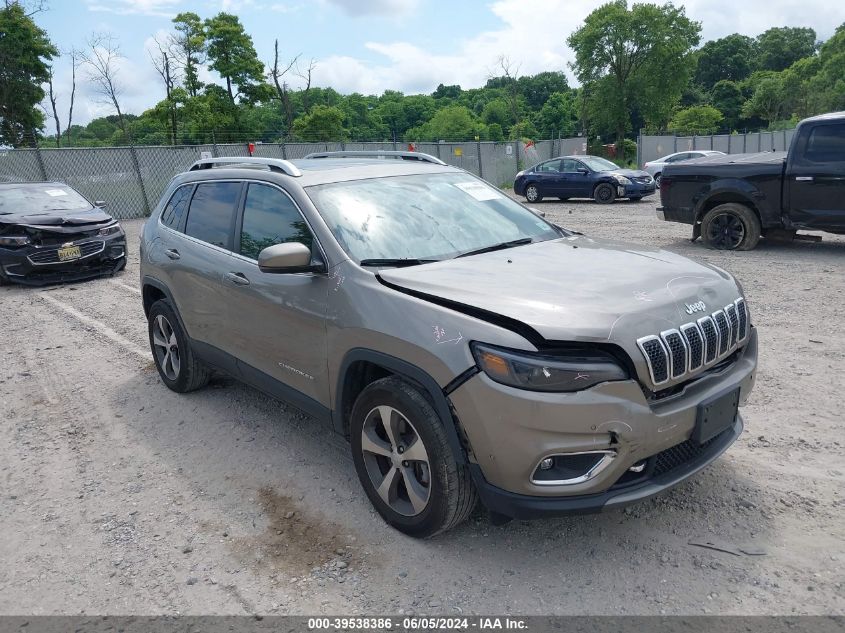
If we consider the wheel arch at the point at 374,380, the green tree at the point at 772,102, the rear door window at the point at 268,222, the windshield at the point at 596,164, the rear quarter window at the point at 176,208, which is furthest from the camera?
the green tree at the point at 772,102

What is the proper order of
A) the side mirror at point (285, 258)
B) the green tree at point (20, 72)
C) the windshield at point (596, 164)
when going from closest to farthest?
the side mirror at point (285, 258) < the windshield at point (596, 164) < the green tree at point (20, 72)

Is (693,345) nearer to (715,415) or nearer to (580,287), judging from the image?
(715,415)

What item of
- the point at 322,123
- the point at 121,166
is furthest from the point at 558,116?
the point at 121,166

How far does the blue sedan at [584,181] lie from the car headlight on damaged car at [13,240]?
47.5 ft

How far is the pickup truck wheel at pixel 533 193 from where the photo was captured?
66.6ft

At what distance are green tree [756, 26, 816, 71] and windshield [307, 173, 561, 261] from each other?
121366 mm

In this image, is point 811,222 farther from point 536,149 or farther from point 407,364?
point 536,149

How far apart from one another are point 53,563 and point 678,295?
323 cm

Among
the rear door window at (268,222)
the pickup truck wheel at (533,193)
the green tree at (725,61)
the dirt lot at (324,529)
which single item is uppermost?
the green tree at (725,61)

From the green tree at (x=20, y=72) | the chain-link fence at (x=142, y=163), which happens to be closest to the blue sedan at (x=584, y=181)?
the chain-link fence at (x=142, y=163)

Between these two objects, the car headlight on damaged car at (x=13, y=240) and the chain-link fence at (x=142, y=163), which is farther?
the chain-link fence at (x=142, y=163)

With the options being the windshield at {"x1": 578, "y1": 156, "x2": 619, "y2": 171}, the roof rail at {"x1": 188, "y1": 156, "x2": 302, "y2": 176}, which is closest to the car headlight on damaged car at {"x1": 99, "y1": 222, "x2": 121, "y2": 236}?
the roof rail at {"x1": 188, "y1": 156, "x2": 302, "y2": 176}

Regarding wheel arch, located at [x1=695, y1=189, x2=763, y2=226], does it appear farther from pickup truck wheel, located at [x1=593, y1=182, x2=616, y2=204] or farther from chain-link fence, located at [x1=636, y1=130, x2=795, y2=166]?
chain-link fence, located at [x1=636, y1=130, x2=795, y2=166]

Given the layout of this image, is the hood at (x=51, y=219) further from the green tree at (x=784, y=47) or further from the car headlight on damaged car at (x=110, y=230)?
the green tree at (x=784, y=47)
